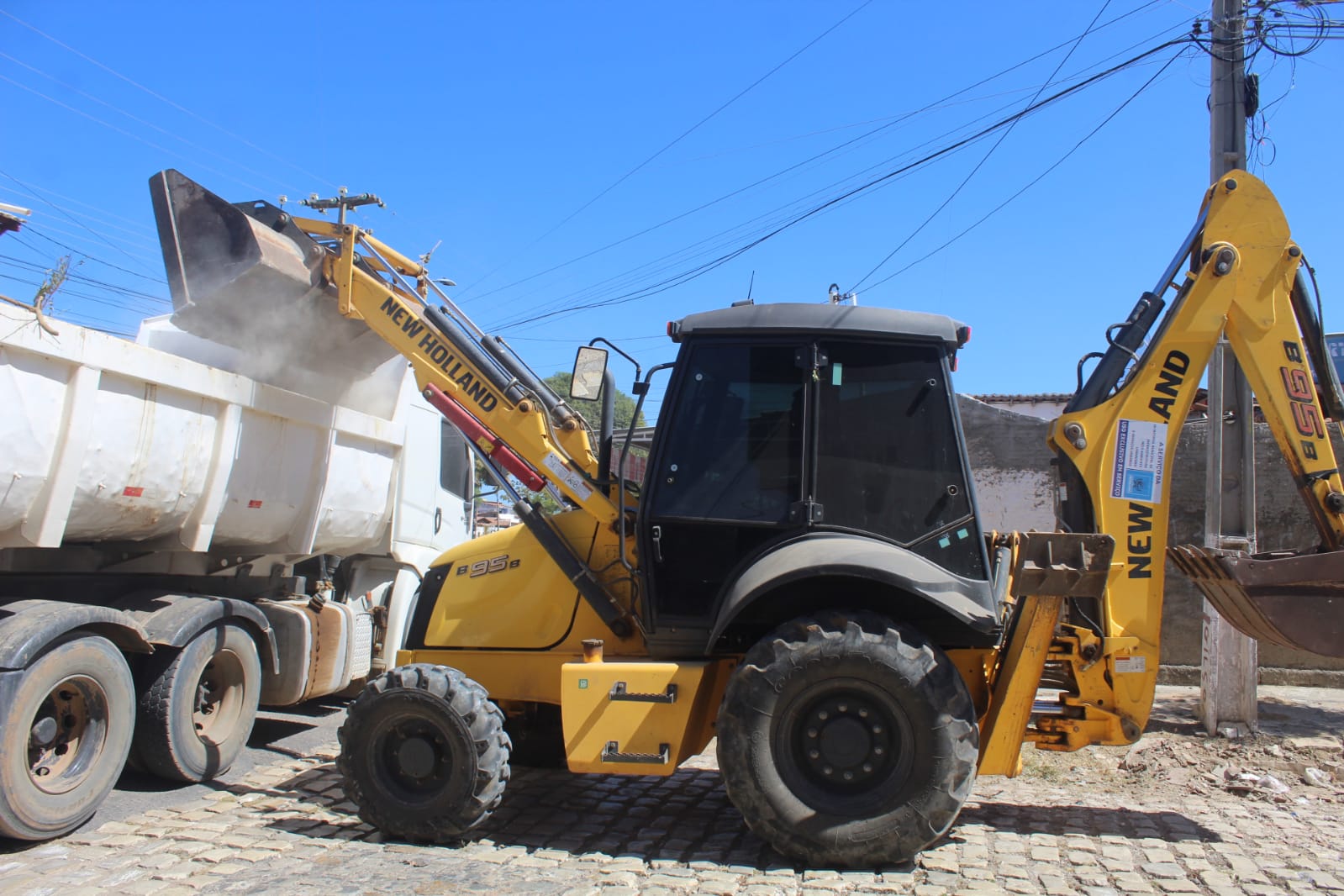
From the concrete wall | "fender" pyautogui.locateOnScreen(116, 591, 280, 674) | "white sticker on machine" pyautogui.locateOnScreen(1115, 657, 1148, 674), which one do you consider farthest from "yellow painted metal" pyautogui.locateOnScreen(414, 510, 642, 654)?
the concrete wall

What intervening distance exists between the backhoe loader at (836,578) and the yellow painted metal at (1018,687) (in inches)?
0.5

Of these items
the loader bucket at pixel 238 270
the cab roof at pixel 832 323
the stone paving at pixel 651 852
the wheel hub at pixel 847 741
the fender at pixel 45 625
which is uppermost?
the loader bucket at pixel 238 270

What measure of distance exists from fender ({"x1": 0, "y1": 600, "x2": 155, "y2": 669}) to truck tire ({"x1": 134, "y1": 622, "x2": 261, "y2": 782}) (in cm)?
49

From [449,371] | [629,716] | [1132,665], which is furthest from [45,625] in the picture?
[1132,665]

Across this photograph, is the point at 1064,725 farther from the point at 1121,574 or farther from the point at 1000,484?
the point at 1000,484

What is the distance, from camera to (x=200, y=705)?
623cm

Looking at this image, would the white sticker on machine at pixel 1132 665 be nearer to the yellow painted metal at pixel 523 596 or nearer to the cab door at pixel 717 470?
the cab door at pixel 717 470

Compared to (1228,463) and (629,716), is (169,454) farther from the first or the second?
(1228,463)

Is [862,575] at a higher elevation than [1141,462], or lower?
lower

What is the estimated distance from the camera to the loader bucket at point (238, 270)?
6.07m

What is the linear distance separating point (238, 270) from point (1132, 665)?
542 cm

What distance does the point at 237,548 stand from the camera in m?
6.82

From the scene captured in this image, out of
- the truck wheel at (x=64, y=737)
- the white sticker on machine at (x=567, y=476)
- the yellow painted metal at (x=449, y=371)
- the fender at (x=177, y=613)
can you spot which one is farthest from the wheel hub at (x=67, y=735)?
the white sticker on machine at (x=567, y=476)

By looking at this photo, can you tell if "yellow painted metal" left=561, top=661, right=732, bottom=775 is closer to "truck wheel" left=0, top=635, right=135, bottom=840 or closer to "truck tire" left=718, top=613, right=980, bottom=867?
"truck tire" left=718, top=613, right=980, bottom=867
